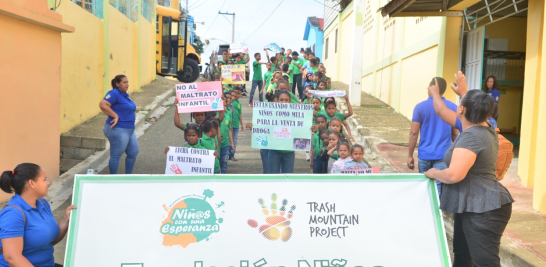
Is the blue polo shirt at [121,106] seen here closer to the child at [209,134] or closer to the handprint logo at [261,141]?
the child at [209,134]

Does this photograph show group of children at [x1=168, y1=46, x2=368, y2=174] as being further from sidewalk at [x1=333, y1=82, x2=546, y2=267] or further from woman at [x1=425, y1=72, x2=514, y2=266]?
woman at [x1=425, y1=72, x2=514, y2=266]

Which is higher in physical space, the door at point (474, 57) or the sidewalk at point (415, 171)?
the door at point (474, 57)

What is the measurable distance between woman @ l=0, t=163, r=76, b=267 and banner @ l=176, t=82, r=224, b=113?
367cm

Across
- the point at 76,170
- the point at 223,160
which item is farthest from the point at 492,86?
the point at 76,170

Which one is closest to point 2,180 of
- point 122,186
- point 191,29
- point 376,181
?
point 122,186

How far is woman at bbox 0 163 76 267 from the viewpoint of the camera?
3361mm

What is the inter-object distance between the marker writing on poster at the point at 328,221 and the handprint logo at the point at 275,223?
164 millimetres

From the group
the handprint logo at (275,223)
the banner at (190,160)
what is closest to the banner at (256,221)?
the handprint logo at (275,223)

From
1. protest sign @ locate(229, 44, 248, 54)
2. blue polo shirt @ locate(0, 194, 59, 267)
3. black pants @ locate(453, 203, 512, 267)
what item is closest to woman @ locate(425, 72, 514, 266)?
black pants @ locate(453, 203, 512, 267)

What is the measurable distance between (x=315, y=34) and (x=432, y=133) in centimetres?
3250

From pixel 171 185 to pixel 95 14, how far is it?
1010cm

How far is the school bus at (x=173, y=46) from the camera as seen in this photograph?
67.8 feet

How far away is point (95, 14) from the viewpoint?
12867 millimetres

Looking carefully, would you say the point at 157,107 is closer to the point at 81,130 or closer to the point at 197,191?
the point at 81,130
